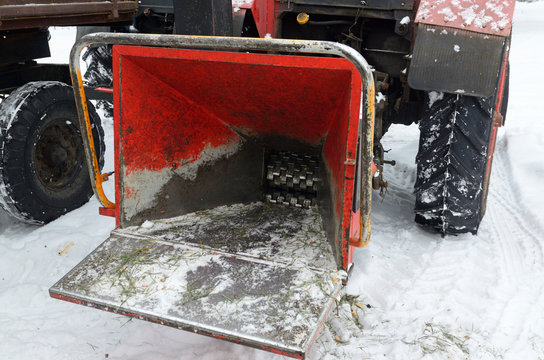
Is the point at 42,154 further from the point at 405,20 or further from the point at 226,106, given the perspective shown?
the point at 405,20

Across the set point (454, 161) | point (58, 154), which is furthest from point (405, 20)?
point (58, 154)

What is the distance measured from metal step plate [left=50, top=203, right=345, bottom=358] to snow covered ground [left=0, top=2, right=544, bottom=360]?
33 cm

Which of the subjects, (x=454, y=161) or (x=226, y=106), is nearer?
(x=226, y=106)

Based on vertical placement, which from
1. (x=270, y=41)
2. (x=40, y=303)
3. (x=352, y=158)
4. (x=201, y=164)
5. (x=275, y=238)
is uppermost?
(x=270, y=41)

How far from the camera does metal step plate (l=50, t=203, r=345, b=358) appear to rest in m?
1.87

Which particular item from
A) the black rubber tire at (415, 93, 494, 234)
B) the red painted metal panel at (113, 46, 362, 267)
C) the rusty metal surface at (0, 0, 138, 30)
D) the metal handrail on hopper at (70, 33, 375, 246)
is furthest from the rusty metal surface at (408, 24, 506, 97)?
the rusty metal surface at (0, 0, 138, 30)

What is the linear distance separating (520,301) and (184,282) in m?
1.79

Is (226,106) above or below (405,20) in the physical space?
below

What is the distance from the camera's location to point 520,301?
256cm

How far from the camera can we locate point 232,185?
3.11 meters

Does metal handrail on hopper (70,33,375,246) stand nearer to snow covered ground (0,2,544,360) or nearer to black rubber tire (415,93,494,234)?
snow covered ground (0,2,544,360)

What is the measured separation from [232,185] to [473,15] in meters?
1.73

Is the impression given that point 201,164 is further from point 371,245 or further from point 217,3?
point 371,245

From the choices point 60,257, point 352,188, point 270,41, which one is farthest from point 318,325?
point 60,257
